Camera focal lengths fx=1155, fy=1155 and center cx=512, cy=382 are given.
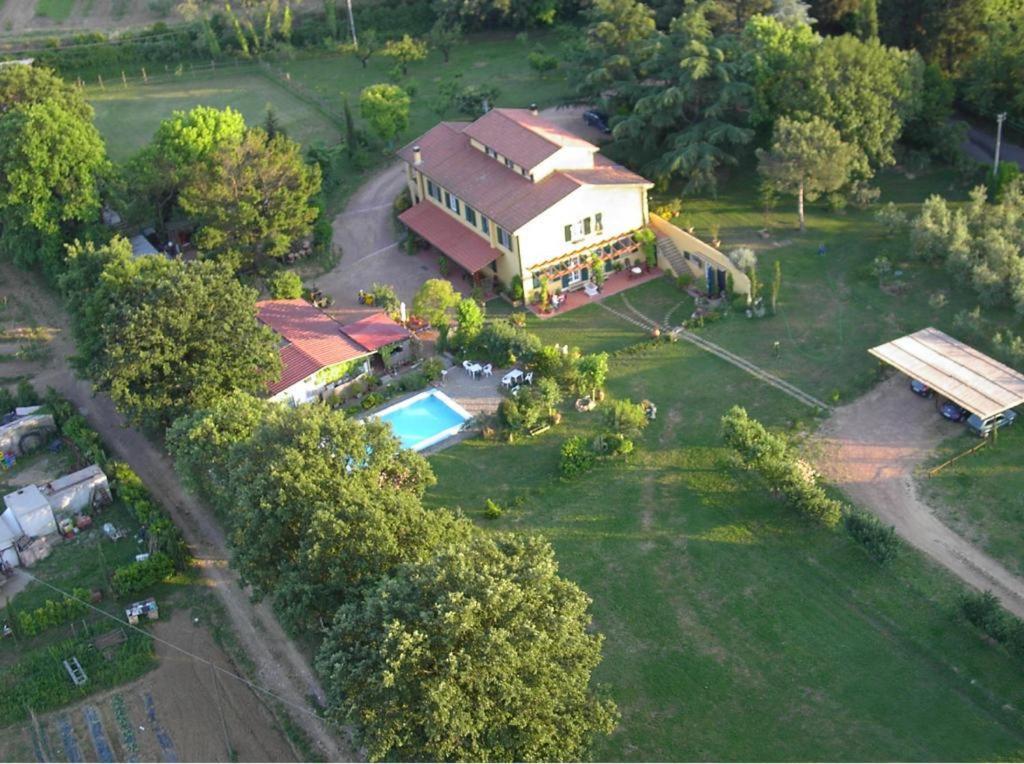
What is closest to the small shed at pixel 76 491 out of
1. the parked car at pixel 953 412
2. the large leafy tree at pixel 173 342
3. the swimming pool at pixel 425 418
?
the large leafy tree at pixel 173 342

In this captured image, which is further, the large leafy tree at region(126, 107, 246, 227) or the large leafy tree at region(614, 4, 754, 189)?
the large leafy tree at region(126, 107, 246, 227)

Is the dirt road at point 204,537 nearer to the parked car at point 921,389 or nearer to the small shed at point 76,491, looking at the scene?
the small shed at point 76,491

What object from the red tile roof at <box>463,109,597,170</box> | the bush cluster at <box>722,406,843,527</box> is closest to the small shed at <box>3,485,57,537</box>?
the bush cluster at <box>722,406,843,527</box>

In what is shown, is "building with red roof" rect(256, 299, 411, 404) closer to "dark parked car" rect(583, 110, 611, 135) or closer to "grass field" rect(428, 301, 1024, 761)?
"grass field" rect(428, 301, 1024, 761)

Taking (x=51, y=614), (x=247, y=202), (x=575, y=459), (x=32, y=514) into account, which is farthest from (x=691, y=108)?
(x=51, y=614)

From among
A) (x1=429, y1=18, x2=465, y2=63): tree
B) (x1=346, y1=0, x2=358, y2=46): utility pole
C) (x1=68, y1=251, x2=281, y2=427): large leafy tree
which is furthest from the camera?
(x1=346, y1=0, x2=358, y2=46): utility pole

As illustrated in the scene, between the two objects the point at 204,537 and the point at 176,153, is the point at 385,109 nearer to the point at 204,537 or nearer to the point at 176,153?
the point at 176,153

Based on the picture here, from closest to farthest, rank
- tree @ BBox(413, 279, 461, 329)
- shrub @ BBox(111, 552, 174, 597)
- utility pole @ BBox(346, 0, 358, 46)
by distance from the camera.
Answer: shrub @ BBox(111, 552, 174, 597)
tree @ BBox(413, 279, 461, 329)
utility pole @ BBox(346, 0, 358, 46)

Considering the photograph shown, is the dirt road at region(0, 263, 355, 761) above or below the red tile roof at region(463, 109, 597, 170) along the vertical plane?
below
